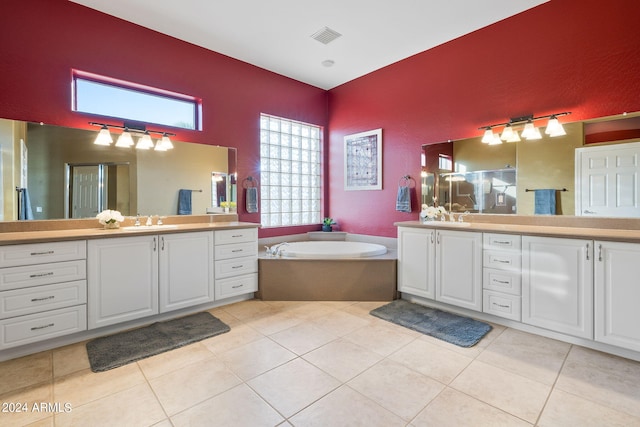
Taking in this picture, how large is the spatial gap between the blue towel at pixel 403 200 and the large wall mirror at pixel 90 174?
222 cm

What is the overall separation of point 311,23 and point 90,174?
100 inches

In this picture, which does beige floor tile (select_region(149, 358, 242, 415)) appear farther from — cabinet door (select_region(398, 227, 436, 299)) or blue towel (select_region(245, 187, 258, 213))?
blue towel (select_region(245, 187, 258, 213))

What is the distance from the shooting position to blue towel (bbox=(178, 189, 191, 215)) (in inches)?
131

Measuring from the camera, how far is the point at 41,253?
2.15m

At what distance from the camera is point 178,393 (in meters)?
1.73

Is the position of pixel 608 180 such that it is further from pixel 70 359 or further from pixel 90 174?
pixel 90 174

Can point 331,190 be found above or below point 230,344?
above

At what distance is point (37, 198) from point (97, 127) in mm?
811

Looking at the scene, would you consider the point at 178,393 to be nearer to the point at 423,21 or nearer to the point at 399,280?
the point at 399,280

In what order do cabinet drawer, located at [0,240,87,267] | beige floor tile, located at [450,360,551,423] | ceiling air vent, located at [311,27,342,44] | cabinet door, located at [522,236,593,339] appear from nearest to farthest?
beige floor tile, located at [450,360,551,423]
cabinet drawer, located at [0,240,87,267]
cabinet door, located at [522,236,593,339]
ceiling air vent, located at [311,27,342,44]

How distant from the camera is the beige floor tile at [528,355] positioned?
1.93 meters

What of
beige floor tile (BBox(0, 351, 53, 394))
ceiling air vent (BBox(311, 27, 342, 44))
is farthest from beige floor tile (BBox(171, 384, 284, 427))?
ceiling air vent (BBox(311, 27, 342, 44))

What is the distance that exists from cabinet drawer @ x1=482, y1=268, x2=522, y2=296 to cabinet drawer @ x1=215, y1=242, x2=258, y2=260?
2.26 m

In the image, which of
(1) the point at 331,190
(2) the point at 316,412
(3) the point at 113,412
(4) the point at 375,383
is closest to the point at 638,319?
(4) the point at 375,383
